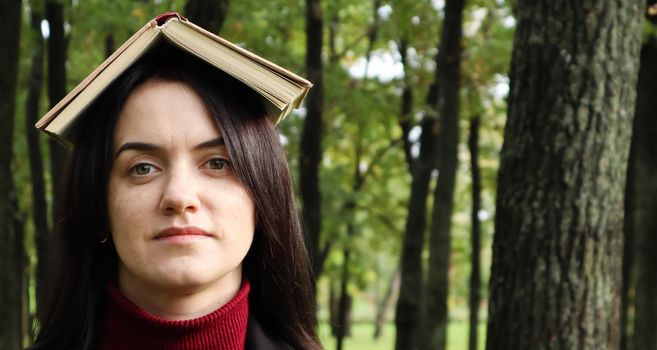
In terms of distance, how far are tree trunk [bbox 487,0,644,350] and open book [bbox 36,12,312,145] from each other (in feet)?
9.74

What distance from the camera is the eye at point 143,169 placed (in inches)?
99.0

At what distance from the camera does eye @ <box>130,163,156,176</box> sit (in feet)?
8.25

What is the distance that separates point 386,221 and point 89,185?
24.2 m

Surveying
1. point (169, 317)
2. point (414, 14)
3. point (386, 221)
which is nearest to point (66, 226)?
point (169, 317)

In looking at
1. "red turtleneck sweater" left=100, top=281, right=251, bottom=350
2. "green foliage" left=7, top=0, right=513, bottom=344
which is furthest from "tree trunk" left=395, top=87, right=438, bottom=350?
"red turtleneck sweater" left=100, top=281, right=251, bottom=350

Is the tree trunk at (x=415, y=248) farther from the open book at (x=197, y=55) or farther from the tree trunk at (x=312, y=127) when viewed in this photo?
the open book at (x=197, y=55)

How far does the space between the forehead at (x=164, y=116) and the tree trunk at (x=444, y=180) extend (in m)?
10.2

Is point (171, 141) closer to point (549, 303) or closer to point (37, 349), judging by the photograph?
point (37, 349)

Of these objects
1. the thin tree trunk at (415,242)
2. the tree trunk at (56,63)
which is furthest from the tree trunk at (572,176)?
the tree trunk at (56,63)

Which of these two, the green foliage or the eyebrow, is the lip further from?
the green foliage

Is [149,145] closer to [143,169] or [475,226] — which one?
[143,169]

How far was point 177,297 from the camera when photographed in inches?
101

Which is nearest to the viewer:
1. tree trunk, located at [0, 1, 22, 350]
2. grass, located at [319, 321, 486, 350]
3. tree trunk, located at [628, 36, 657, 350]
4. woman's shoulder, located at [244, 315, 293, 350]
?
woman's shoulder, located at [244, 315, 293, 350]

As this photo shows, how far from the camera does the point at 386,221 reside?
26.7 meters
